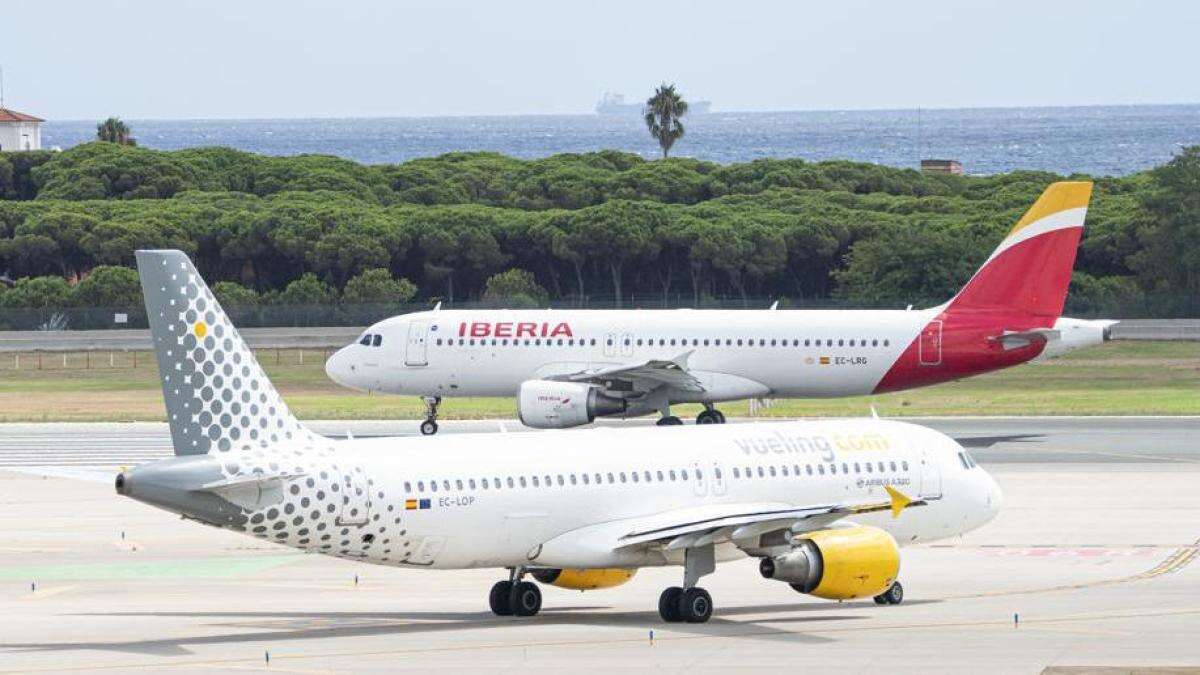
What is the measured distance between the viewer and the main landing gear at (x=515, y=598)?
32.3 metres

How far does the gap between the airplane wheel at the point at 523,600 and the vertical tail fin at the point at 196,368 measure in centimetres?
521

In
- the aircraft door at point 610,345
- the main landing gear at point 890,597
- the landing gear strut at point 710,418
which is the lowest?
the landing gear strut at point 710,418

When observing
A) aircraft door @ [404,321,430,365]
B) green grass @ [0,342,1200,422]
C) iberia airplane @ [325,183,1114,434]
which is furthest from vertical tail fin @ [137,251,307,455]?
green grass @ [0,342,1200,422]

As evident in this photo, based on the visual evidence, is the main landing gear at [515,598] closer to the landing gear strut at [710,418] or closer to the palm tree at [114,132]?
the landing gear strut at [710,418]

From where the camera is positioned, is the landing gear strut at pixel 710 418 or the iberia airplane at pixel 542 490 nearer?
Answer: the iberia airplane at pixel 542 490

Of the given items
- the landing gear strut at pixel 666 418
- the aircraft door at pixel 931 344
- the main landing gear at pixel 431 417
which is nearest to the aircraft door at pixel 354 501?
the landing gear strut at pixel 666 418

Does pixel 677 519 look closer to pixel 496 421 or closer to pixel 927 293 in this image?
pixel 496 421

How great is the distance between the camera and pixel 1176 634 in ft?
97.9

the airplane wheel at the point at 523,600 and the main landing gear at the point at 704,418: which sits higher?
the airplane wheel at the point at 523,600

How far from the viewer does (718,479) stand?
32.7 meters

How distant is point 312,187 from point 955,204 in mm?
43656

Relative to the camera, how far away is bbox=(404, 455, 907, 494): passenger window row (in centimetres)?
3055

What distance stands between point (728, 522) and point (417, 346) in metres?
32.9

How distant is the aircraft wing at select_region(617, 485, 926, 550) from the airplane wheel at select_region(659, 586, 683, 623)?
80cm
